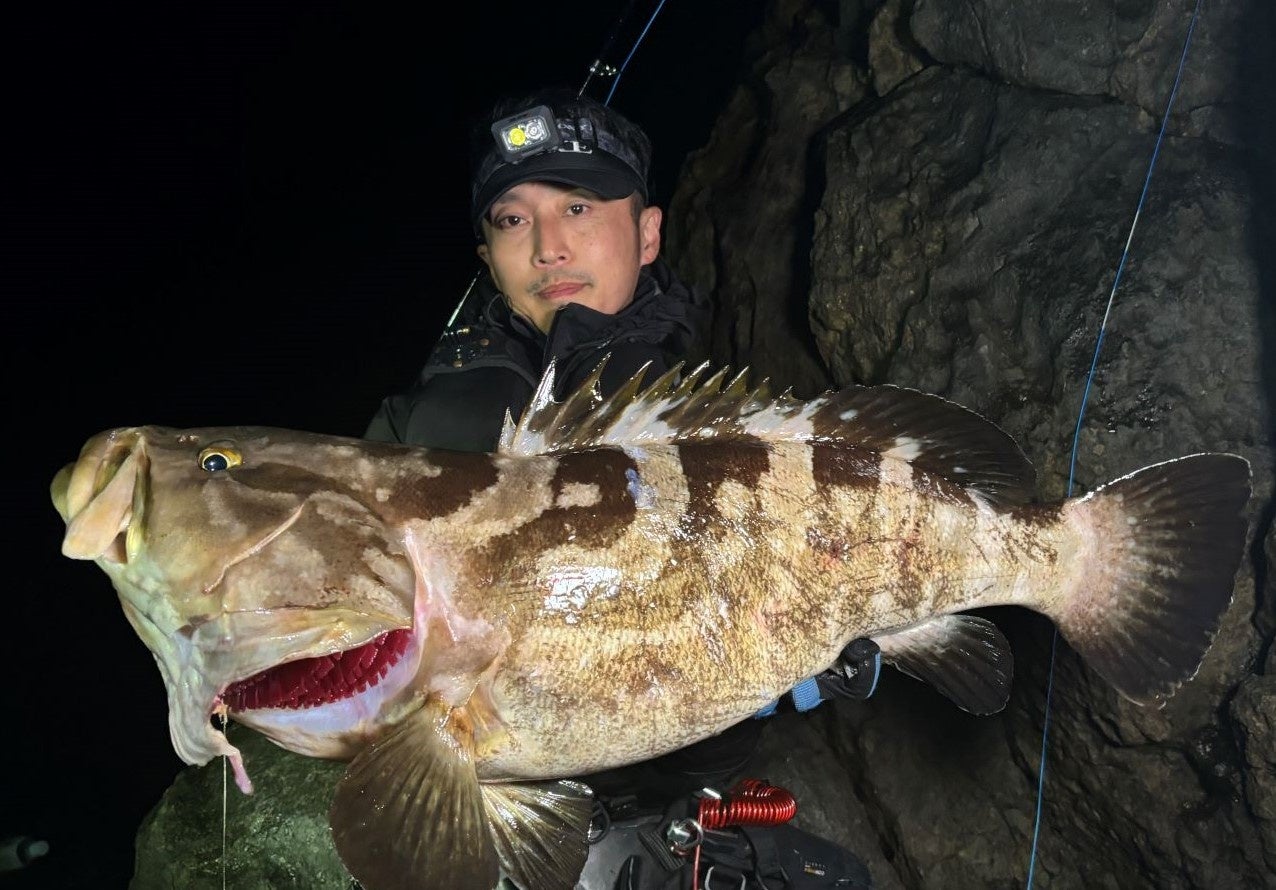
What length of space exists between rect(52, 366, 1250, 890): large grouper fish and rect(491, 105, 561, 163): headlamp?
149 cm

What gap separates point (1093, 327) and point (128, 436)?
330 cm

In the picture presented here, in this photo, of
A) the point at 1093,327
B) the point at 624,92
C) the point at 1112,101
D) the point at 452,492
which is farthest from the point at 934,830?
the point at 624,92

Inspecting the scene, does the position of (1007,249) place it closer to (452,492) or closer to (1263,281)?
(1263,281)

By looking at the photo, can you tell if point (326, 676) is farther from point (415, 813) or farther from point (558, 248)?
point (558, 248)

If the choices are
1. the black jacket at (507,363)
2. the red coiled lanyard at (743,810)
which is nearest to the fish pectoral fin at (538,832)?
the red coiled lanyard at (743,810)

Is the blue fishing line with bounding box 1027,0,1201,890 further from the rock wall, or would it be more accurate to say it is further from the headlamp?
the headlamp

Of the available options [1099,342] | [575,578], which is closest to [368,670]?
[575,578]

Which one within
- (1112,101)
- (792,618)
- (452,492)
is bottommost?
(792,618)

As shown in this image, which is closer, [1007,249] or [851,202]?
[1007,249]

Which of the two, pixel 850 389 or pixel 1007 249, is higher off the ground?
pixel 1007 249

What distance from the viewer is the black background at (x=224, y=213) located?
1031 cm

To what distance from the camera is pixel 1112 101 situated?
349cm

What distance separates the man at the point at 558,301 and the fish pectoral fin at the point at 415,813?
1285 mm

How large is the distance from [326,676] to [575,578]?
529 millimetres
